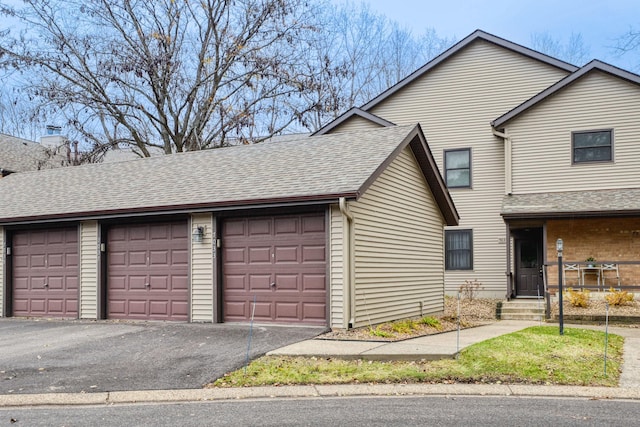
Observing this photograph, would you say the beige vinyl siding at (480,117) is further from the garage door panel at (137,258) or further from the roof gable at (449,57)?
the garage door panel at (137,258)

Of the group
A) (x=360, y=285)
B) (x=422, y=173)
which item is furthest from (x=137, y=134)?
(x=360, y=285)

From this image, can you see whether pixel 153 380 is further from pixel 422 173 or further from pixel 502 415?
pixel 422 173

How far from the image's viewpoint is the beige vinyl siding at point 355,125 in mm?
23094

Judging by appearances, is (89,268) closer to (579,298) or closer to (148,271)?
(148,271)

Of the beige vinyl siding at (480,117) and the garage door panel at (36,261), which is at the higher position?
the beige vinyl siding at (480,117)

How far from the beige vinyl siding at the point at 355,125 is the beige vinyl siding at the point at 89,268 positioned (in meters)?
10.2

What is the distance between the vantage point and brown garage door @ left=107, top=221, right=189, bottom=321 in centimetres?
1502

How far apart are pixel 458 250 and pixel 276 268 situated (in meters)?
10.2

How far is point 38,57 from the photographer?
2938 centimetres

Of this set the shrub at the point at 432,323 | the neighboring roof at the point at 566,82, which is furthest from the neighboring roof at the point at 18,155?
the shrub at the point at 432,323

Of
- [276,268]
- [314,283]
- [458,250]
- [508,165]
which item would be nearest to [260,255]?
A: [276,268]

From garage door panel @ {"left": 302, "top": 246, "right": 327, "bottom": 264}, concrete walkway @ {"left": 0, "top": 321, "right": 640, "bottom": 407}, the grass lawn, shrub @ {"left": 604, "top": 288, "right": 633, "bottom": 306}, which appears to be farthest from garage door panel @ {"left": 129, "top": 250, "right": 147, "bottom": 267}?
shrub @ {"left": 604, "top": 288, "right": 633, "bottom": 306}

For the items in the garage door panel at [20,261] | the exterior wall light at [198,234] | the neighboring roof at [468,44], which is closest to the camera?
the exterior wall light at [198,234]

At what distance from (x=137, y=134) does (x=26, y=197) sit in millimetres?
13673
